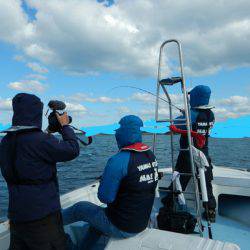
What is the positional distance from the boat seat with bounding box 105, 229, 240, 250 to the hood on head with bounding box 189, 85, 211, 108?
2.11 metres

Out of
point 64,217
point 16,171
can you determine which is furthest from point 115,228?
point 16,171

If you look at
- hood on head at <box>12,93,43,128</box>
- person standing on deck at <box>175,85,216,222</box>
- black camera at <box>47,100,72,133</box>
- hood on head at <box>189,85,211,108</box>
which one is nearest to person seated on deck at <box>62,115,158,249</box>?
black camera at <box>47,100,72,133</box>

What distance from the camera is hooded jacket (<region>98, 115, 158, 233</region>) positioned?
3.13 m

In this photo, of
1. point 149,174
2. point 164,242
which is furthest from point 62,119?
point 164,242

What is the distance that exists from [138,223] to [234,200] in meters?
3.23

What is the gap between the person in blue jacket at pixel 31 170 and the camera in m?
2.83

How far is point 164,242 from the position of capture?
2.99 meters

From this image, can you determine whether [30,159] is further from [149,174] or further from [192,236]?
[192,236]

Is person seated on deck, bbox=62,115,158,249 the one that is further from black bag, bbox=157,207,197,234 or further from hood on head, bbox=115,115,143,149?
black bag, bbox=157,207,197,234

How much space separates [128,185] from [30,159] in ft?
3.15

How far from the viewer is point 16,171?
2.83 meters

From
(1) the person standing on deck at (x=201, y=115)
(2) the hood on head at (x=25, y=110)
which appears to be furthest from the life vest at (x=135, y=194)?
(1) the person standing on deck at (x=201, y=115)

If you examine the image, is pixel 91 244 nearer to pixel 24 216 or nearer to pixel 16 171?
pixel 24 216

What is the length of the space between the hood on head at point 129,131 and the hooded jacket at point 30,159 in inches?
22.0
